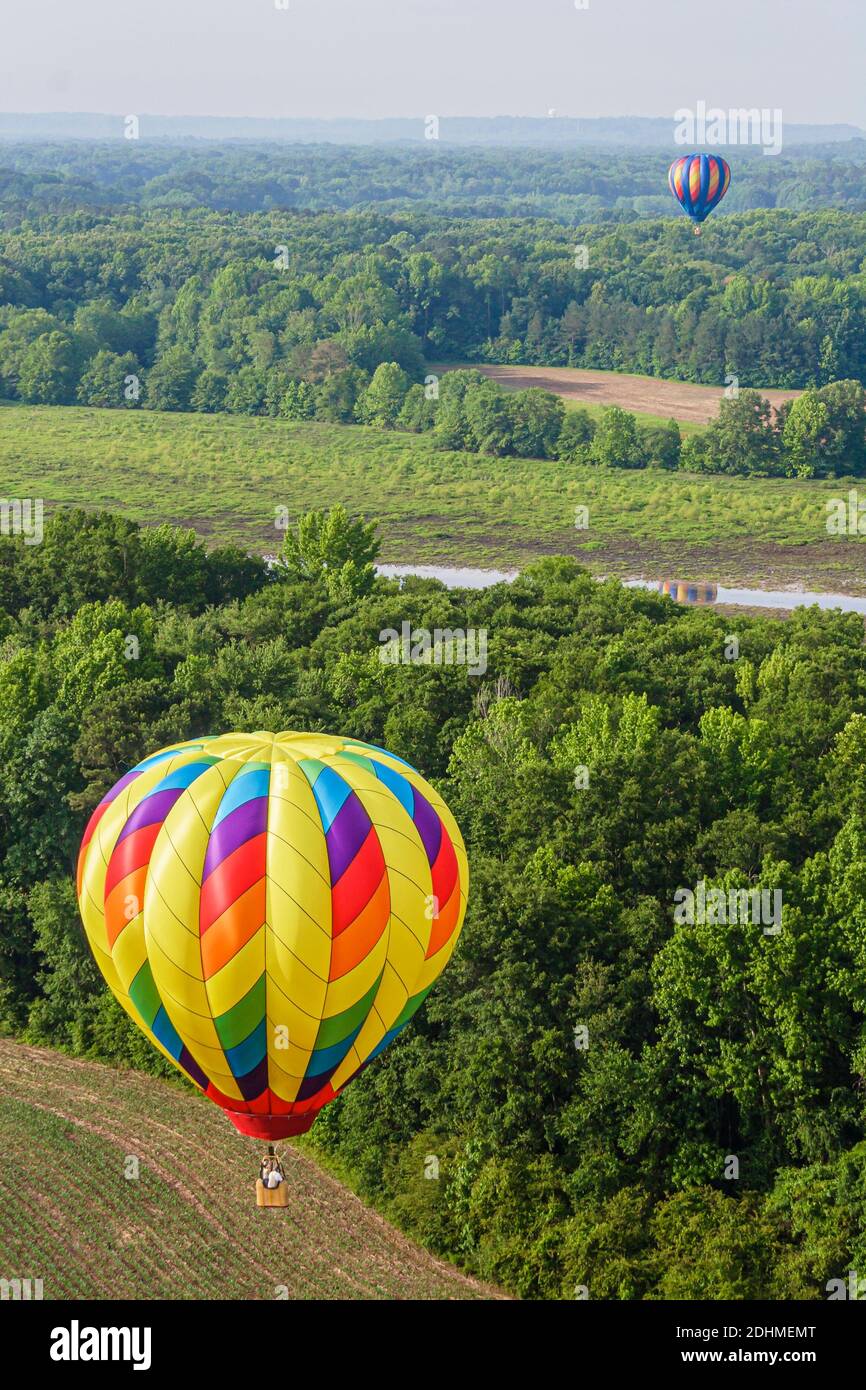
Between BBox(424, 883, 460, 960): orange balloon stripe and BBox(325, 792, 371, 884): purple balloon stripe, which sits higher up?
BBox(325, 792, 371, 884): purple balloon stripe

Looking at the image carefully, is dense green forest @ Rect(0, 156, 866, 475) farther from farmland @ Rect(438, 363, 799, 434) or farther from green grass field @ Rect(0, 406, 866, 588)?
green grass field @ Rect(0, 406, 866, 588)

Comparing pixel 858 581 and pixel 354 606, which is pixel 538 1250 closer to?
pixel 354 606

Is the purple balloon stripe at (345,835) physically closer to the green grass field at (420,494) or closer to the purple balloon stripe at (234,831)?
the purple balloon stripe at (234,831)

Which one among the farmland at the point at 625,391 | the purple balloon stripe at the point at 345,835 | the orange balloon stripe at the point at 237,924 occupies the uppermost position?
the farmland at the point at 625,391

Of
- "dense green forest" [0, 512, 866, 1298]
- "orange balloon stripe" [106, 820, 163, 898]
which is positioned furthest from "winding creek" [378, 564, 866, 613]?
"orange balloon stripe" [106, 820, 163, 898]

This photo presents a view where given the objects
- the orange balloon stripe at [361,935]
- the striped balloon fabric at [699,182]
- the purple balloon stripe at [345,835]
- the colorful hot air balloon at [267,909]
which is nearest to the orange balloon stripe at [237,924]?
the colorful hot air balloon at [267,909]

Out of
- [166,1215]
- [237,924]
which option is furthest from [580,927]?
[237,924]

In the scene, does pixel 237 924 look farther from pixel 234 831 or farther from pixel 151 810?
pixel 151 810
